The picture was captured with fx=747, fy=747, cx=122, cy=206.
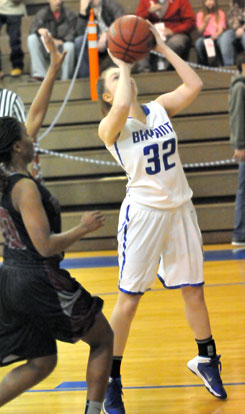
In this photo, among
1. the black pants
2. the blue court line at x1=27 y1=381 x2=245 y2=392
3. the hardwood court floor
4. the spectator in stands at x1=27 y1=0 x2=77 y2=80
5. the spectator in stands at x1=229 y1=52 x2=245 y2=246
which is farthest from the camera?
the black pants

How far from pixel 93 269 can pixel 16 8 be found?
490cm

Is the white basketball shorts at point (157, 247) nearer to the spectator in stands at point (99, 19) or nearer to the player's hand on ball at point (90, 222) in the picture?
the player's hand on ball at point (90, 222)

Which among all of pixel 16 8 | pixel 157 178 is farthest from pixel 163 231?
pixel 16 8

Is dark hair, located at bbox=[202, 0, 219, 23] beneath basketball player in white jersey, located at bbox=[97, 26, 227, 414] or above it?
beneath

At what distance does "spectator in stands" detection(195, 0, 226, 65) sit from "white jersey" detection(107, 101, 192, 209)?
21.9 feet

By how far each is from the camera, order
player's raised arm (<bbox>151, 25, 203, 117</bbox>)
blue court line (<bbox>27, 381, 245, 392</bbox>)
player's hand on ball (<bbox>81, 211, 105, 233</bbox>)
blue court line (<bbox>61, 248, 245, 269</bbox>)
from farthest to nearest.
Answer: blue court line (<bbox>61, 248, 245, 269</bbox>) → blue court line (<bbox>27, 381, 245, 392</bbox>) → player's raised arm (<bbox>151, 25, 203, 117</bbox>) → player's hand on ball (<bbox>81, 211, 105, 233</bbox>)

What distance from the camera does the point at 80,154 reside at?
970cm

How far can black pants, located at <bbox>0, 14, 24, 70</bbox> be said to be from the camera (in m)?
10.6

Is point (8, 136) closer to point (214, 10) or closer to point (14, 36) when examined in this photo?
point (214, 10)

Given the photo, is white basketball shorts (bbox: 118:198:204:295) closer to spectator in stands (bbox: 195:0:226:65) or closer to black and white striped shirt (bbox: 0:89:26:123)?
black and white striped shirt (bbox: 0:89:26:123)

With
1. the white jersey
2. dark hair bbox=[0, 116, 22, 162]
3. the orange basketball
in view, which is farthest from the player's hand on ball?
the orange basketball

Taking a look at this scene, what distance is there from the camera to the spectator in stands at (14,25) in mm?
10664

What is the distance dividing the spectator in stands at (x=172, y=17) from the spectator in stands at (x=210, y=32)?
6.9 inches

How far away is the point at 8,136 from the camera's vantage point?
310cm
